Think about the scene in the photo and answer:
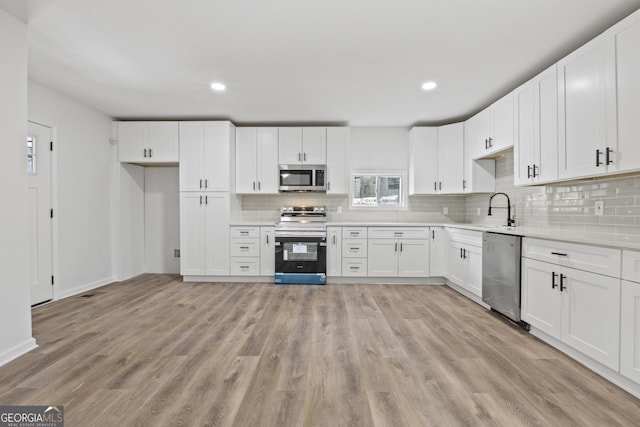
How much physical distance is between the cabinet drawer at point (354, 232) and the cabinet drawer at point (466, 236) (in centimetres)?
122

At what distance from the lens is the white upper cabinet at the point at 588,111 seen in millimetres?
2101

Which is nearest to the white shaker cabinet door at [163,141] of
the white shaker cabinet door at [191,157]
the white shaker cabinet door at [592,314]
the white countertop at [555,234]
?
the white shaker cabinet door at [191,157]

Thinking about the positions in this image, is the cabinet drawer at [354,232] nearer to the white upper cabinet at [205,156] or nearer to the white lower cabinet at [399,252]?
the white lower cabinet at [399,252]

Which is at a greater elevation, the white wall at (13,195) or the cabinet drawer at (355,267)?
the white wall at (13,195)

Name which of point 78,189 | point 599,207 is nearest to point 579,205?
point 599,207

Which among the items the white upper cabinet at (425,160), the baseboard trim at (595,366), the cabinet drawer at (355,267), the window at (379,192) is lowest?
the baseboard trim at (595,366)

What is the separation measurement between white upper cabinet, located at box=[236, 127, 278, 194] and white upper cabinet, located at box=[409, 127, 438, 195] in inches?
87.0

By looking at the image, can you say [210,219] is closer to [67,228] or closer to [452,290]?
[67,228]

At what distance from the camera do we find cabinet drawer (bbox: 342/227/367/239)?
177 inches

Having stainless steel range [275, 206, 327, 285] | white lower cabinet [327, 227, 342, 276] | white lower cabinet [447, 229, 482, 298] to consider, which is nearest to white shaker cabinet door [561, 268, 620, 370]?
white lower cabinet [447, 229, 482, 298]

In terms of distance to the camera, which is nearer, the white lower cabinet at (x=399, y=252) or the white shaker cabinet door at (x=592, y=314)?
the white shaker cabinet door at (x=592, y=314)

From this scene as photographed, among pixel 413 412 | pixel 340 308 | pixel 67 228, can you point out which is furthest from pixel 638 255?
pixel 67 228

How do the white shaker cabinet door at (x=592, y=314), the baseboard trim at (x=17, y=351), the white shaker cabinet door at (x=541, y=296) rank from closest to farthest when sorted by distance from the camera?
1. the white shaker cabinet door at (x=592, y=314)
2. the baseboard trim at (x=17, y=351)
3. the white shaker cabinet door at (x=541, y=296)

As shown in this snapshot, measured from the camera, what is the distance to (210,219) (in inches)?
178
